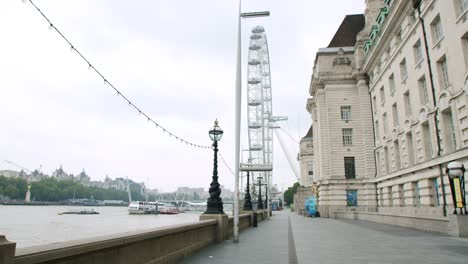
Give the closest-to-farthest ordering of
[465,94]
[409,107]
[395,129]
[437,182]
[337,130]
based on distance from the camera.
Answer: [465,94] → [437,182] → [409,107] → [395,129] → [337,130]

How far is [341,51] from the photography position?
49500mm

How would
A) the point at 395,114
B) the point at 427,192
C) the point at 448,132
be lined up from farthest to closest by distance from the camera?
A: the point at 395,114 < the point at 427,192 < the point at 448,132

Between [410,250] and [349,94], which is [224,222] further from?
[349,94]

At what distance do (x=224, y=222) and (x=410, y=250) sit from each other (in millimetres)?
7095

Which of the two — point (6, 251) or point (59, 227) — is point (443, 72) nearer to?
point (6, 251)

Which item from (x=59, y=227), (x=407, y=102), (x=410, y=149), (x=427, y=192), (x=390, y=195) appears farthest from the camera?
(x=59, y=227)

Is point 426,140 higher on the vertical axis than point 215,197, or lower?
higher

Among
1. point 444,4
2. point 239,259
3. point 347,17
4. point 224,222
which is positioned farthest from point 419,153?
point 347,17

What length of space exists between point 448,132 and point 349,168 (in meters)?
23.7

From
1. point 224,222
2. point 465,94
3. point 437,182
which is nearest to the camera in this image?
point 224,222

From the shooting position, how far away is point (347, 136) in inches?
1847

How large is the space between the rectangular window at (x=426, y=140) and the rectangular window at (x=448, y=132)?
3.15m

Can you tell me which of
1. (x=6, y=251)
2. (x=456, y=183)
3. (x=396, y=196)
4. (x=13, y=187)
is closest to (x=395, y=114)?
(x=396, y=196)

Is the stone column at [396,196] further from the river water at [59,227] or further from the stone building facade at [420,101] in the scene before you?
the river water at [59,227]
